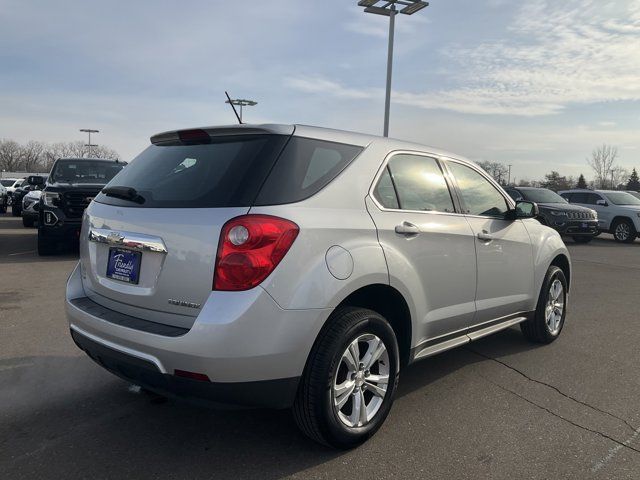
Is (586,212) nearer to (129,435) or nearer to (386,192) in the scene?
(386,192)

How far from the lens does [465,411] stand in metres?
3.40

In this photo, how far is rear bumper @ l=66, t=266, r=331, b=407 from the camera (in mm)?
2373

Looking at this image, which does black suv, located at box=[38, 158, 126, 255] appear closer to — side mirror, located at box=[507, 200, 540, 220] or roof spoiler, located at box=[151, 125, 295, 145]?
roof spoiler, located at box=[151, 125, 295, 145]

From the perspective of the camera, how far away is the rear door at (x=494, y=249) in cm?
389

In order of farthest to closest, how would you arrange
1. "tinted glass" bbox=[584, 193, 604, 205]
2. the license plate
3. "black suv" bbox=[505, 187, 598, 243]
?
1. "tinted glass" bbox=[584, 193, 604, 205]
2. "black suv" bbox=[505, 187, 598, 243]
3. the license plate

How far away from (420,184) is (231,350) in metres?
1.83

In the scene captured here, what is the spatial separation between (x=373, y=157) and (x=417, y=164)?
521mm

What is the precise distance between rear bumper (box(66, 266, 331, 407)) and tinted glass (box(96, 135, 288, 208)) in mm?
531

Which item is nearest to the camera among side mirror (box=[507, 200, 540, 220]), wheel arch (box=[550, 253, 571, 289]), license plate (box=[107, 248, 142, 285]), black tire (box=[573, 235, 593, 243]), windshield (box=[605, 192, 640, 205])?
license plate (box=[107, 248, 142, 285])

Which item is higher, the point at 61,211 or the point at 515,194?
the point at 515,194

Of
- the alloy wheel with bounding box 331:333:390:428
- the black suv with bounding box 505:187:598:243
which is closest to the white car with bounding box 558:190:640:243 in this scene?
the black suv with bounding box 505:187:598:243

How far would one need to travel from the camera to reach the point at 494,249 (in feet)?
13.2

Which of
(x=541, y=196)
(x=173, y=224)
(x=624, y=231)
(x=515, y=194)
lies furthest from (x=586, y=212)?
(x=173, y=224)

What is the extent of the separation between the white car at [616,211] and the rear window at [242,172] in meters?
16.8
